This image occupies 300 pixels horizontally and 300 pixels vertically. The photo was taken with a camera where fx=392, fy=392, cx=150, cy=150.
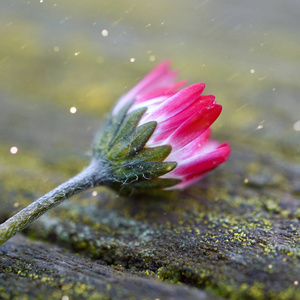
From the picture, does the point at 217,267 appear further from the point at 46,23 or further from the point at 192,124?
the point at 46,23

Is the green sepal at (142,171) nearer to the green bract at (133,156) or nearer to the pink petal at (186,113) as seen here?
the green bract at (133,156)

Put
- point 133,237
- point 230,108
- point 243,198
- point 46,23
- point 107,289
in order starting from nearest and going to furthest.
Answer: point 107,289 < point 133,237 < point 243,198 < point 230,108 < point 46,23

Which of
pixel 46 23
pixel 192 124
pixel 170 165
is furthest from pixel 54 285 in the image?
pixel 46 23

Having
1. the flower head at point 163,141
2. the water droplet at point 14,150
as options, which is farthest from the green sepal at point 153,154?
the water droplet at point 14,150

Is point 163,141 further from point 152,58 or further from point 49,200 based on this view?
point 152,58

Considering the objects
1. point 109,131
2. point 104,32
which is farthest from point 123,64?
point 109,131
